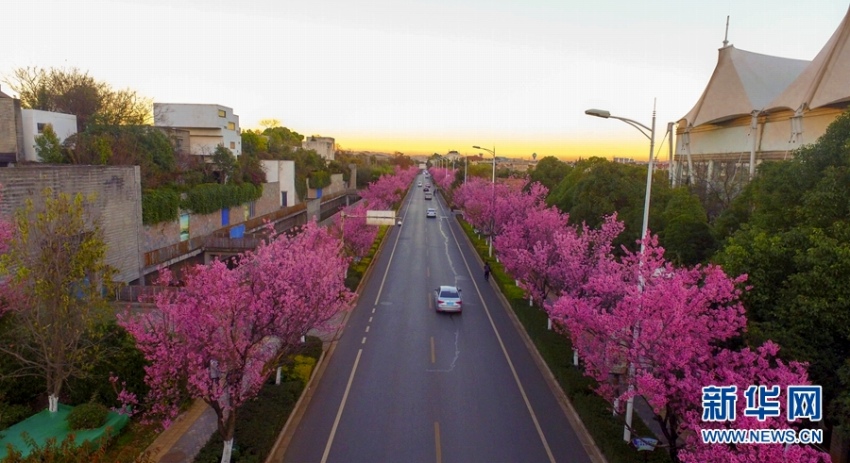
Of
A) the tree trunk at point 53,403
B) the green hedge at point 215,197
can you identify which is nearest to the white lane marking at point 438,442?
the tree trunk at point 53,403

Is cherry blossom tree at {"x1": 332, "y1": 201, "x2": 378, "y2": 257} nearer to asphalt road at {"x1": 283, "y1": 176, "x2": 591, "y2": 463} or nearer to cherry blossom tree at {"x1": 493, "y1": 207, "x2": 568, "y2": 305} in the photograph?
asphalt road at {"x1": 283, "y1": 176, "x2": 591, "y2": 463}

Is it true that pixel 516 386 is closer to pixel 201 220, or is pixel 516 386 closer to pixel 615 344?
pixel 615 344

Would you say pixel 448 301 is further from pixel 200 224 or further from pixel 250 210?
pixel 250 210

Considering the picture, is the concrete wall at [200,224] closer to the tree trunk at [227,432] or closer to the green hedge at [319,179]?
the tree trunk at [227,432]

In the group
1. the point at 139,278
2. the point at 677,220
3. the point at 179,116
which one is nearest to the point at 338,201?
the point at 179,116

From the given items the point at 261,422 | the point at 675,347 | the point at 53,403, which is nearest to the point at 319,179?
the point at 53,403
